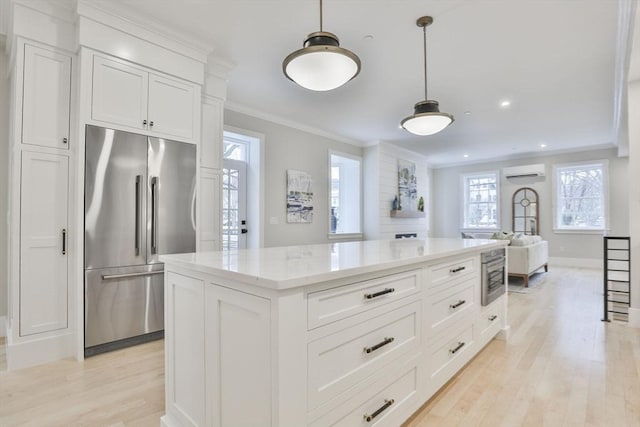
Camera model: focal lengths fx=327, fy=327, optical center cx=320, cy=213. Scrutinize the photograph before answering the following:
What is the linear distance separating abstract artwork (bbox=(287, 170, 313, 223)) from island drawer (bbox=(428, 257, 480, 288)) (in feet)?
11.7

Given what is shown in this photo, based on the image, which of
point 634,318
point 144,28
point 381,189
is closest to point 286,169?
point 381,189

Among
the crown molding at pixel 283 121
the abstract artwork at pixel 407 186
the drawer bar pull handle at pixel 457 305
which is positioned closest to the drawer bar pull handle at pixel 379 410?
the drawer bar pull handle at pixel 457 305

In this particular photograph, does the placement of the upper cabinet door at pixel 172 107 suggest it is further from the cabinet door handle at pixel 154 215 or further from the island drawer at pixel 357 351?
the island drawer at pixel 357 351

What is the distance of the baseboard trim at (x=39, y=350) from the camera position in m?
2.38

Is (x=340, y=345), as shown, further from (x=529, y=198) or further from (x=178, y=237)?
(x=529, y=198)

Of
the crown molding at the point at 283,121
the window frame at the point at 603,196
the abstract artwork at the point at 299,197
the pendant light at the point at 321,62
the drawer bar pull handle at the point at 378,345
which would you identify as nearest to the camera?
the drawer bar pull handle at the point at 378,345

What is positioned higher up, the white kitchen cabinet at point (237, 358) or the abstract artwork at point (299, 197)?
the abstract artwork at point (299, 197)

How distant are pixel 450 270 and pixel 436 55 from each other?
94.4 inches

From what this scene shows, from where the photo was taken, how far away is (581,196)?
7.55 metres

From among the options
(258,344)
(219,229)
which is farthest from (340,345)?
(219,229)

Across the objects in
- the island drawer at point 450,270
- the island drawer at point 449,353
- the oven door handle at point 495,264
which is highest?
the island drawer at point 450,270

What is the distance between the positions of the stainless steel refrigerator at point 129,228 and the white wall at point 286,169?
6.62ft

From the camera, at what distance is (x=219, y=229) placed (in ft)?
11.6

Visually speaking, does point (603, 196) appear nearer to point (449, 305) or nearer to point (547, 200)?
point (547, 200)
